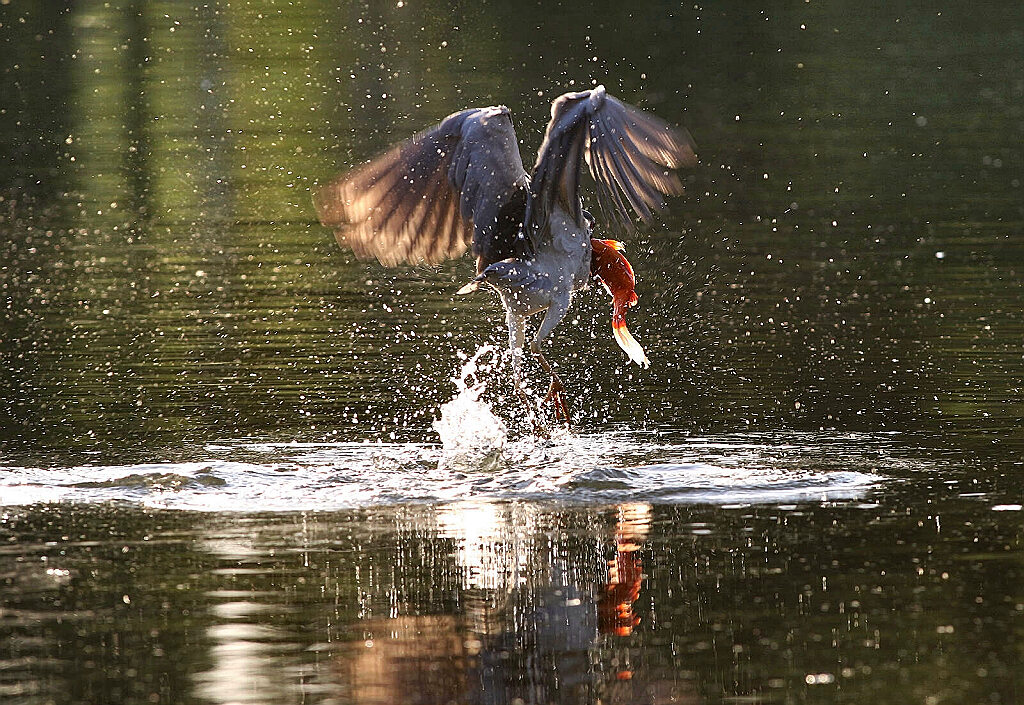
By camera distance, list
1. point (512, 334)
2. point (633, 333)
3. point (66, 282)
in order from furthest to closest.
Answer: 1. point (66, 282)
2. point (633, 333)
3. point (512, 334)

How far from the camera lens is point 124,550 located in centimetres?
689

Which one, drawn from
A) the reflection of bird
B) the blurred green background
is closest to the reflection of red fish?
the reflection of bird

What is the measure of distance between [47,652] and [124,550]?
49.5 inches

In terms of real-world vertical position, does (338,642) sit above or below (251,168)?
below

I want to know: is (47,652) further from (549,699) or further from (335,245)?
(335,245)

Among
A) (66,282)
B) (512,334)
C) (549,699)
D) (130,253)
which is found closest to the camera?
(549,699)

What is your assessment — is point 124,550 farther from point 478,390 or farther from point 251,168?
point 251,168

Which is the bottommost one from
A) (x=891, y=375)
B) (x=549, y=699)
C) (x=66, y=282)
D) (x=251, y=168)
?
(x=549, y=699)

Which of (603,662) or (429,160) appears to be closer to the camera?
(603,662)

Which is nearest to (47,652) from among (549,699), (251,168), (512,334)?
(549,699)

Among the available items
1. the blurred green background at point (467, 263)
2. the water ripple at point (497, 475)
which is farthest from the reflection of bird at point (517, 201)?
the blurred green background at point (467, 263)

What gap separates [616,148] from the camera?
8.03m

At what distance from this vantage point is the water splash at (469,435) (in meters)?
8.36

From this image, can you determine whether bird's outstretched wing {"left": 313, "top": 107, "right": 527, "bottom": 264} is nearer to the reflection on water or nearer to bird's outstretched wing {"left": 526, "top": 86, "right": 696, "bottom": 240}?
bird's outstretched wing {"left": 526, "top": 86, "right": 696, "bottom": 240}
